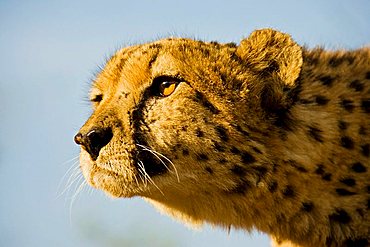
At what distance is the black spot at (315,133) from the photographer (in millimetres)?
3227

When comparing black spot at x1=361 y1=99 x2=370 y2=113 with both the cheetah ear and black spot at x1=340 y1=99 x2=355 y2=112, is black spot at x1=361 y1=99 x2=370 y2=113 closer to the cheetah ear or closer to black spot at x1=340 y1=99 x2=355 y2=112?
black spot at x1=340 y1=99 x2=355 y2=112

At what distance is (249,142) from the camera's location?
326 cm

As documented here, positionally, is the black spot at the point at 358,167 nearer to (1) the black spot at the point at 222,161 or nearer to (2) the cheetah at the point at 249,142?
(2) the cheetah at the point at 249,142

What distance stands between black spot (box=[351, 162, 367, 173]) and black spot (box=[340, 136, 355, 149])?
88mm

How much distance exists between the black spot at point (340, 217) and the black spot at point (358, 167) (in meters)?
0.21

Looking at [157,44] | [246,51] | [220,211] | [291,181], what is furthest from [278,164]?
[157,44]

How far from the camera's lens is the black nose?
10.7ft

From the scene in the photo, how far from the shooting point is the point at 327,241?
3.20 m

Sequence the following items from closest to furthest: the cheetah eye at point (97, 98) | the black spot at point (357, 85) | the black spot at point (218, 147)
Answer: the black spot at point (218, 147) → the black spot at point (357, 85) → the cheetah eye at point (97, 98)

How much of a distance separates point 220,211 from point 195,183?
24cm

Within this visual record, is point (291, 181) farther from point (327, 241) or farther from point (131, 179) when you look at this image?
point (131, 179)

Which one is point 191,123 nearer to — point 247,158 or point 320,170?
point 247,158

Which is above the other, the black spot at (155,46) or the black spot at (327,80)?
the black spot at (155,46)

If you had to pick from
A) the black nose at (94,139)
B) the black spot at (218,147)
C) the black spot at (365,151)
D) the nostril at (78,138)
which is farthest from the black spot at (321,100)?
the nostril at (78,138)
